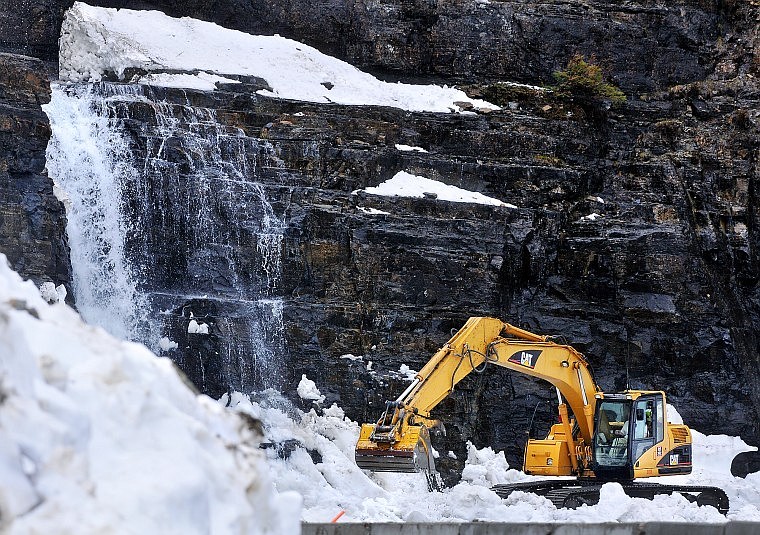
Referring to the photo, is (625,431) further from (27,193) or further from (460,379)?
(27,193)

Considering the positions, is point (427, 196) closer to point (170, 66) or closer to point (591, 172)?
point (591, 172)

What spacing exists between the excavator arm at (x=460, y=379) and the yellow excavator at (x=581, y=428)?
0.04 ft

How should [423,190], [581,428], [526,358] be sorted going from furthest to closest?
[423,190] → [581,428] → [526,358]

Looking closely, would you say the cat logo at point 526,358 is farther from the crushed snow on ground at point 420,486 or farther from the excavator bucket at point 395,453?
the excavator bucket at point 395,453

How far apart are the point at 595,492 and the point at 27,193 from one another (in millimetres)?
11444

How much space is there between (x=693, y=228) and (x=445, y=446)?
6.53 meters

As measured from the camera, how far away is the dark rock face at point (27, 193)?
16891 millimetres

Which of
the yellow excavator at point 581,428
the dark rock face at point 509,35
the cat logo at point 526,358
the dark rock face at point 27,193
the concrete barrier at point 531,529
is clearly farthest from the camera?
the dark rock face at point 509,35

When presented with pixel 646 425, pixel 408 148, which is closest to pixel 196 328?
pixel 408 148

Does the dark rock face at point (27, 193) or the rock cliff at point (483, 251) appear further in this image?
the rock cliff at point (483, 251)

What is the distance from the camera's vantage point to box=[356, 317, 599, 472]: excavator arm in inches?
372

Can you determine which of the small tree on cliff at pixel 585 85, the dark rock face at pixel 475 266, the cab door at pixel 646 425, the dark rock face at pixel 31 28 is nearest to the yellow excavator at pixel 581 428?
the cab door at pixel 646 425

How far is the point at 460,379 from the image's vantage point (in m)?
11.6

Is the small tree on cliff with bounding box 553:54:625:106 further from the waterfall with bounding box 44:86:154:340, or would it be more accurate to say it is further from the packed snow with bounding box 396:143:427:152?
the waterfall with bounding box 44:86:154:340
